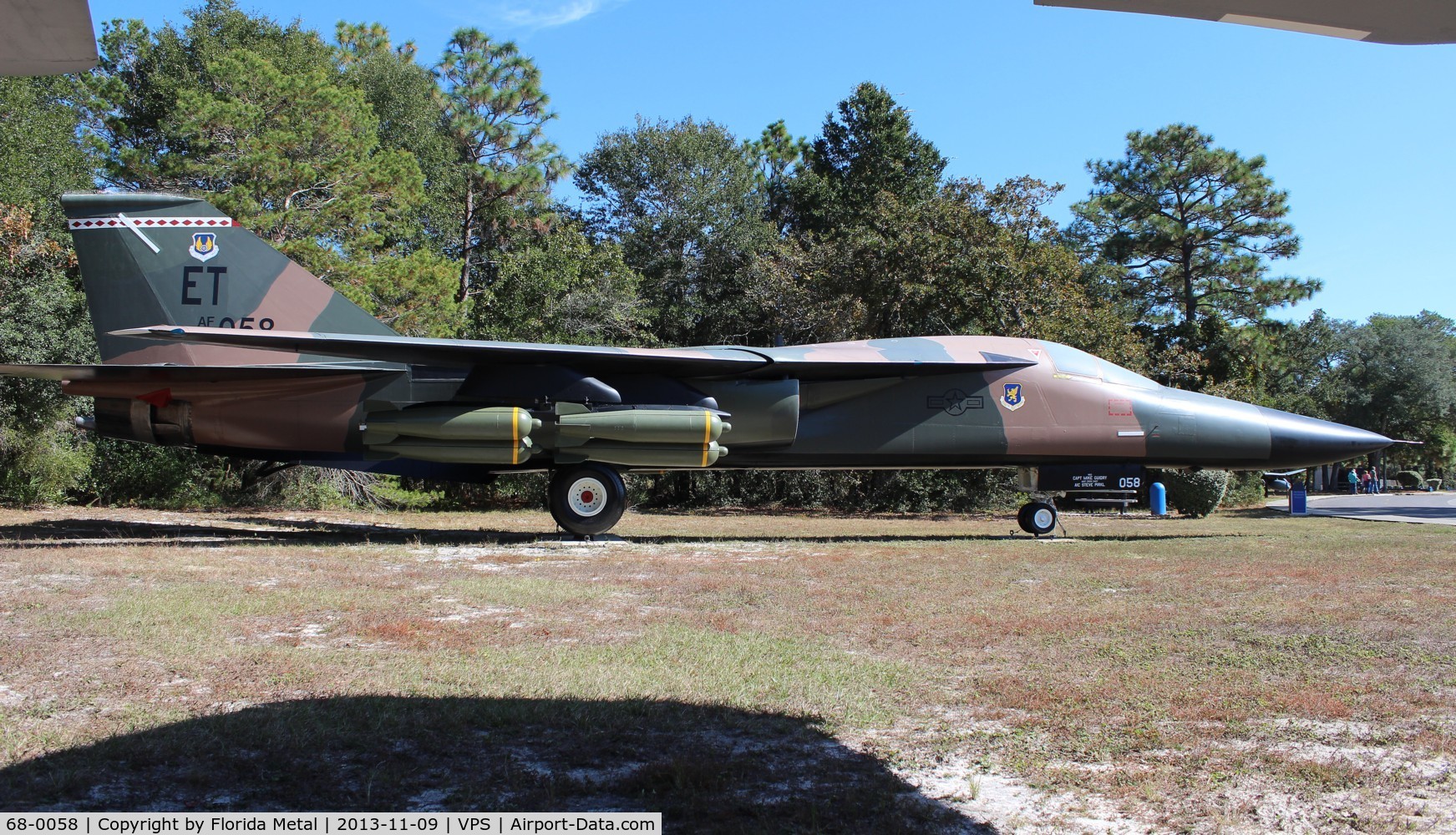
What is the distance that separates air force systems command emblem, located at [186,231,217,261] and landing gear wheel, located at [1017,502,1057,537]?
11.8m

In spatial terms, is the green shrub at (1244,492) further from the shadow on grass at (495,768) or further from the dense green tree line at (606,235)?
the shadow on grass at (495,768)

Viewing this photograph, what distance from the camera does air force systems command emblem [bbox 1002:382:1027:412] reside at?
12867mm

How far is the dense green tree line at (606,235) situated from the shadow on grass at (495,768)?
17365 millimetres

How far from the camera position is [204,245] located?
11.9m

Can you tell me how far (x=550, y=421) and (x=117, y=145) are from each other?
2542 centimetres

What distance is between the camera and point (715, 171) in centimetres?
4047

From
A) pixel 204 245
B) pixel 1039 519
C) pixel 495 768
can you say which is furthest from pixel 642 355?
pixel 495 768

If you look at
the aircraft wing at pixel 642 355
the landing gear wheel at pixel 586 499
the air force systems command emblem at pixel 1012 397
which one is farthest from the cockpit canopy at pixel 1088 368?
the landing gear wheel at pixel 586 499

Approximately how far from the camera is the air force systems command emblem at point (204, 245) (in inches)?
467

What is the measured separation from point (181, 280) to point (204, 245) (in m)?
0.51

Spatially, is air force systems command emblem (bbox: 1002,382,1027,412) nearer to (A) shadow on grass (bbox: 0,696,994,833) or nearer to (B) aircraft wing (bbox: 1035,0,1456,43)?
(A) shadow on grass (bbox: 0,696,994,833)

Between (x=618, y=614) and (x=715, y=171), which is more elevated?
(x=715, y=171)

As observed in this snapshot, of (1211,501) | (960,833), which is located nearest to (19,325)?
(960,833)

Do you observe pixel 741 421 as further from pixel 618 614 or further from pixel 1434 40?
pixel 1434 40
